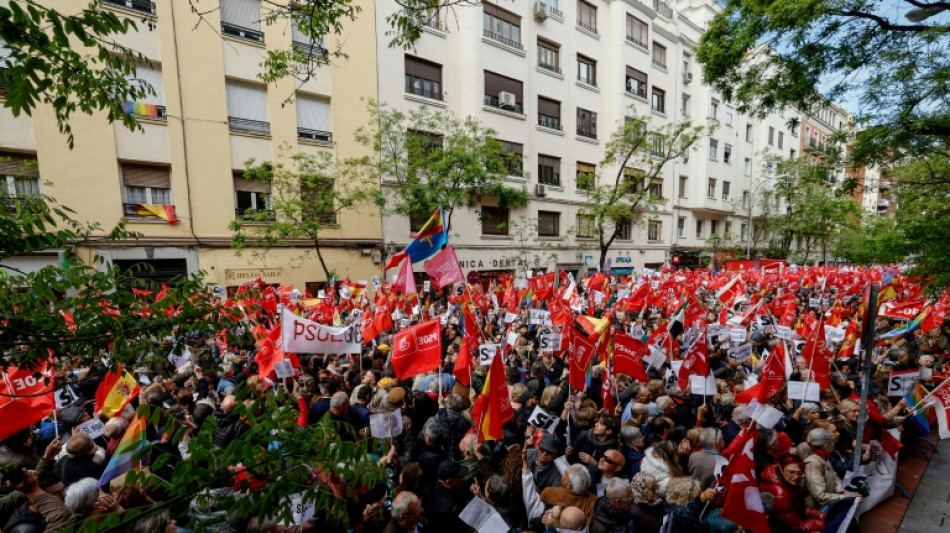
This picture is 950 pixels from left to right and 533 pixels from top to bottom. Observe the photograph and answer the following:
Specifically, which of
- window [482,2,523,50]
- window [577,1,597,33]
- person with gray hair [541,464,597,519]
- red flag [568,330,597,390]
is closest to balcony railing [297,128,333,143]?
window [482,2,523,50]

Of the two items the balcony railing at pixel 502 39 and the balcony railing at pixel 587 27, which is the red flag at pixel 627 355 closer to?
the balcony railing at pixel 502 39

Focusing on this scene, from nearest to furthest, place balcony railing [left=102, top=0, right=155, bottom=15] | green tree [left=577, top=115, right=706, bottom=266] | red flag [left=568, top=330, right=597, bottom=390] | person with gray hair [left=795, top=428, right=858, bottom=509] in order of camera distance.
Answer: person with gray hair [left=795, top=428, right=858, bottom=509]
red flag [left=568, top=330, right=597, bottom=390]
balcony railing [left=102, top=0, right=155, bottom=15]
green tree [left=577, top=115, right=706, bottom=266]

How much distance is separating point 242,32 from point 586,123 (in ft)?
61.7

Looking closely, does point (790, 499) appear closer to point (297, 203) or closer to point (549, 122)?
point (297, 203)

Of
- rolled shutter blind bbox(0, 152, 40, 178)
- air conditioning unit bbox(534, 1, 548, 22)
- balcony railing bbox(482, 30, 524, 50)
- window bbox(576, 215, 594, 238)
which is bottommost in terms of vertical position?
window bbox(576, 215, 594, 238)

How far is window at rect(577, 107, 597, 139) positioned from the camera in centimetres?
2638

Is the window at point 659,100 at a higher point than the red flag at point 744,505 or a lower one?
higher

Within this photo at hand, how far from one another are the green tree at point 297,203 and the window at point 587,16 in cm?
1725

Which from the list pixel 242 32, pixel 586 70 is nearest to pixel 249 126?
pixel 242 32

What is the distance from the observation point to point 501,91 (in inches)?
891

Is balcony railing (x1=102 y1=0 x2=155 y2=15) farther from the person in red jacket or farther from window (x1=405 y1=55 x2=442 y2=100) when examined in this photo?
the person in red jacket

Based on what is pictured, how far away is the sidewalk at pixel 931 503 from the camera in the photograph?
5430mm

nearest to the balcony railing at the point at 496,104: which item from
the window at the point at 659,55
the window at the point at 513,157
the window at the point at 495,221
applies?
the window at the point at 513,157

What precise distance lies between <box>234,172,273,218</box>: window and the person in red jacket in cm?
1666
